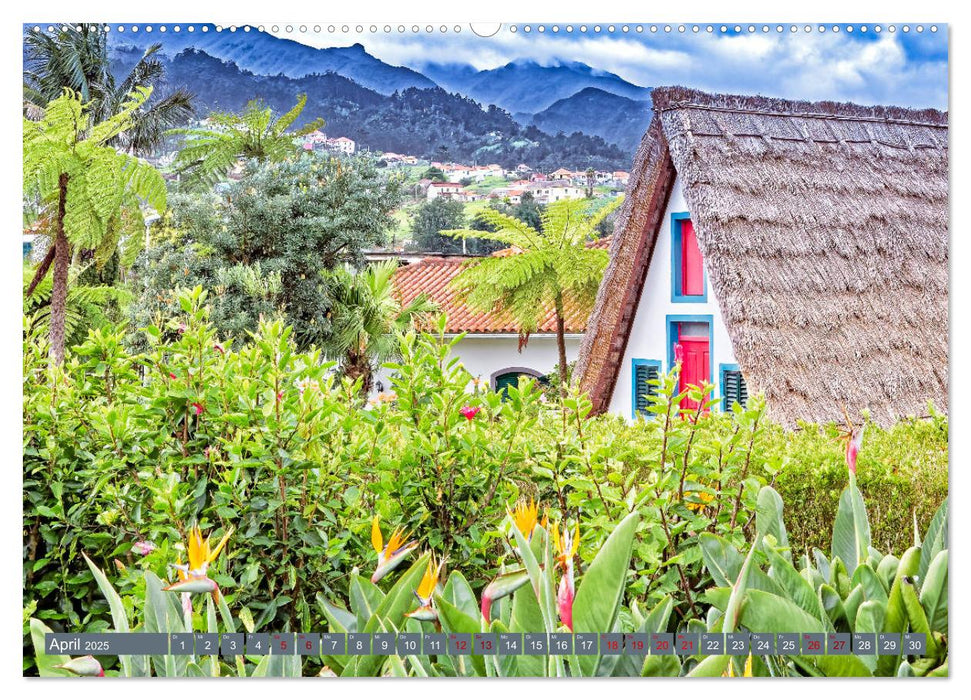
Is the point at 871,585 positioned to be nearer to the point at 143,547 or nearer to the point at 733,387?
the point at 733,387

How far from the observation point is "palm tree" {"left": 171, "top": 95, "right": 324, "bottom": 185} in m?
3.20

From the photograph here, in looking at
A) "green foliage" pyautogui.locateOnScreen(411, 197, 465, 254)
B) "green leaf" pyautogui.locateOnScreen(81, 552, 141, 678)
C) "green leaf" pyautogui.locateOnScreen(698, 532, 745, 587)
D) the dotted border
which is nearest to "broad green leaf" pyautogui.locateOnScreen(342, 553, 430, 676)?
"green leaf" pyautogui.locateOnScreen(81, 552, 141, 678)

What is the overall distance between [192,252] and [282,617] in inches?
52.4

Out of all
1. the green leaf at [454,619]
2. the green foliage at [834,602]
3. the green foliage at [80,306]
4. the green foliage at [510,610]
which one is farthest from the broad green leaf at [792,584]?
the green foliage at [80,306]

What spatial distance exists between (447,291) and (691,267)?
1.65m

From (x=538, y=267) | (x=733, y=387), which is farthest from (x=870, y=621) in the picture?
(x=538, y=267)

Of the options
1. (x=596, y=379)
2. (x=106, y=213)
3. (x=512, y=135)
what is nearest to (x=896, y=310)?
(x=596, y=379)

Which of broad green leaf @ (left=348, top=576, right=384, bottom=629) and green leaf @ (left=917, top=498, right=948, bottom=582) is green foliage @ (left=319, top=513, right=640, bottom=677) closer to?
broad green leaf @ (left=348, top=576, right=384, bottom=629)

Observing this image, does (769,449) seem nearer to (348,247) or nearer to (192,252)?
(348,247)

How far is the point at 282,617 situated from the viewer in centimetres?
280

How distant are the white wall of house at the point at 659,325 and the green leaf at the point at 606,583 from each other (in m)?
1.68

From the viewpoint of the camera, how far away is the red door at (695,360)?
4.14m

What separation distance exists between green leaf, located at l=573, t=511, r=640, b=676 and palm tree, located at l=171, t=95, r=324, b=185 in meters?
1.83

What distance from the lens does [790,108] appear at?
385 centimetres
